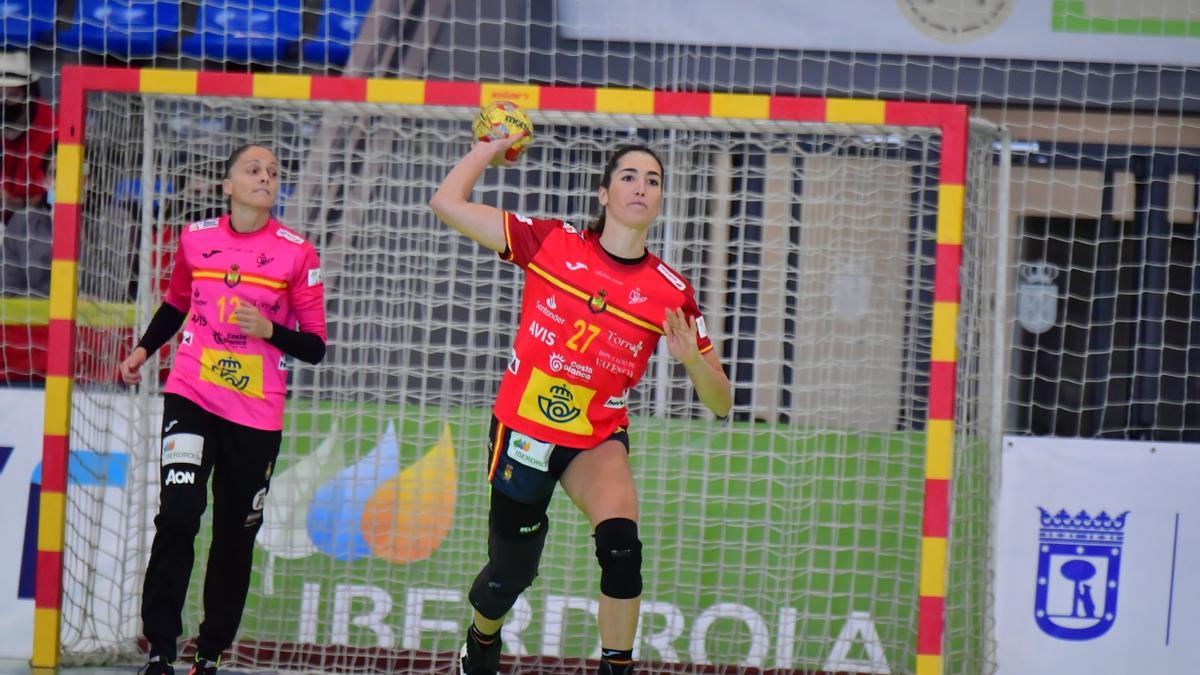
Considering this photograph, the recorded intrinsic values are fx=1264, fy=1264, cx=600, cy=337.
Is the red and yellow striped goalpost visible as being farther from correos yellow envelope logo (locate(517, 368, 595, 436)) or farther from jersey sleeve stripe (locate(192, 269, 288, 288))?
correos yellow envelope logo (locate(517, 368, 595, 436))

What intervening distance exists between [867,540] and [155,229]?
372cm

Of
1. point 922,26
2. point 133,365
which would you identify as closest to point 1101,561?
point 922,26

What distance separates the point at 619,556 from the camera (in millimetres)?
4055

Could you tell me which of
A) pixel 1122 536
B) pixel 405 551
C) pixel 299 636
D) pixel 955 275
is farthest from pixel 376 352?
pixel 1122 536

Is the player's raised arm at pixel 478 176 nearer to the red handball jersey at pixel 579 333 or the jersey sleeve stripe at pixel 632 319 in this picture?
the red handball jersey at pixel 579 333

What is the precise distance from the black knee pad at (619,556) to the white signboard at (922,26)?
3.42 m

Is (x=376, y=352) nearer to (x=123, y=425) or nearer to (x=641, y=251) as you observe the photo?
(x=123, y=425)

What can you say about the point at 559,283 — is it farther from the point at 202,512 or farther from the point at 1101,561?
the point at 1101,561

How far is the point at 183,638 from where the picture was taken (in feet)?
19.5

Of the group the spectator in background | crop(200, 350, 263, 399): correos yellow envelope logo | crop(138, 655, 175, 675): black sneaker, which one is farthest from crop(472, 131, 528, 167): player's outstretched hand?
the spectator in background

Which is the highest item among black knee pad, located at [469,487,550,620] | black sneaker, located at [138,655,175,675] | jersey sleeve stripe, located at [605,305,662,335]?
jersey sleeve stripe, located at [605,305,662,335]

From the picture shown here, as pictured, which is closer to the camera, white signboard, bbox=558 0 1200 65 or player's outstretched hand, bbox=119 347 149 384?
player's outstretched hand, bbox=119 347 149 384

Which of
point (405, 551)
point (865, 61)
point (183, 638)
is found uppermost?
point (865, 61)

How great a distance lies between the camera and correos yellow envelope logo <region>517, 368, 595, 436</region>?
4289 millimetres
